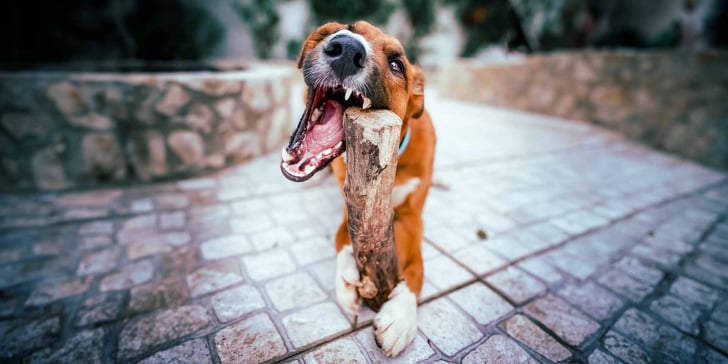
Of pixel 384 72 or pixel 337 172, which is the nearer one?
pixel 384 72

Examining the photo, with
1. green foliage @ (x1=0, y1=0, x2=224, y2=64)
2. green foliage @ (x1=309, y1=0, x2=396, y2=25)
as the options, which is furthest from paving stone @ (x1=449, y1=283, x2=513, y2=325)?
green foliage @ (x1=309, y1=0, x2=396, y2=25)

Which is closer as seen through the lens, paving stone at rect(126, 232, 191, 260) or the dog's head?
the dog's head

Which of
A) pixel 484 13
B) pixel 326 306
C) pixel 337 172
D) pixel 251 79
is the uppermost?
pixel 484 13

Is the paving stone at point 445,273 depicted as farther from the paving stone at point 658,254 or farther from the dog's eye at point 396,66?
the paving stone at point 658,254

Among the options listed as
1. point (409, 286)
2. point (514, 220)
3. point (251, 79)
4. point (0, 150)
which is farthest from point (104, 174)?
point (514, 220)

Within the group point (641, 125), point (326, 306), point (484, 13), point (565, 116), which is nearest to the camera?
point (326, 306)

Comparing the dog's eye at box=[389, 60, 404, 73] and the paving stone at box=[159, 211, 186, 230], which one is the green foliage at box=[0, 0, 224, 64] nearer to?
the paving stone at box=[159, 211, 186, 230]

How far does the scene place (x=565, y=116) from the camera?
716 centimetres

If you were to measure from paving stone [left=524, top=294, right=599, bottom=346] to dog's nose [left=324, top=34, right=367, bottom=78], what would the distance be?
1.63m

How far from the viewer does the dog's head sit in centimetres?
121

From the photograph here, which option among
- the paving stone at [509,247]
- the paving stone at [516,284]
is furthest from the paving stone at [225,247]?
the paving stone at [509,247]

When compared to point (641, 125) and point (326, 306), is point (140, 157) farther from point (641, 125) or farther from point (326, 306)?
point (641, 125)

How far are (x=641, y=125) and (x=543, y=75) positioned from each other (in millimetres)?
2248

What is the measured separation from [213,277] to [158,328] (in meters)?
0.42
